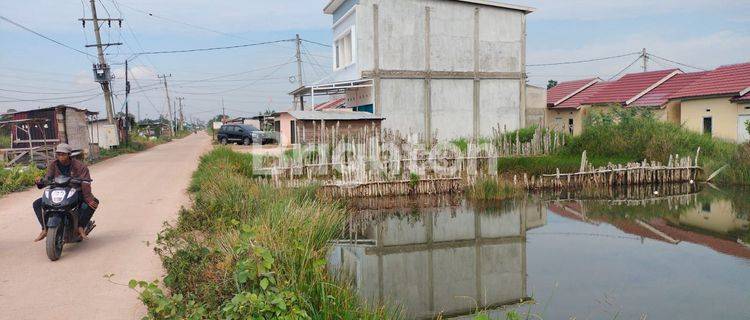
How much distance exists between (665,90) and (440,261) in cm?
2091

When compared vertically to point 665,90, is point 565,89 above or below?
above

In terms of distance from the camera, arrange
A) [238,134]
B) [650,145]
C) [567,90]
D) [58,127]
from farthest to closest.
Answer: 1. [238,134]
2. [567,90]
3. [58,127]
4. [650,145]

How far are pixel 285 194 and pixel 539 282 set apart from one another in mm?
4385

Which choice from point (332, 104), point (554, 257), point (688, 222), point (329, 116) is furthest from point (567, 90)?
point (554, 257)

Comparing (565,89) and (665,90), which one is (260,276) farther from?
(565,89)

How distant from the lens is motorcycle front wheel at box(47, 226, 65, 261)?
6348 mm

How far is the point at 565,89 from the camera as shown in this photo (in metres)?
32.2

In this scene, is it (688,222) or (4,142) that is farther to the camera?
(4,142)

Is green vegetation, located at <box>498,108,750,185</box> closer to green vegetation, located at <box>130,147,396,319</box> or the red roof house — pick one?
green vegetation, located at <box>130,147,396,319</box>

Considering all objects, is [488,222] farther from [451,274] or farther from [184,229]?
[184,229]

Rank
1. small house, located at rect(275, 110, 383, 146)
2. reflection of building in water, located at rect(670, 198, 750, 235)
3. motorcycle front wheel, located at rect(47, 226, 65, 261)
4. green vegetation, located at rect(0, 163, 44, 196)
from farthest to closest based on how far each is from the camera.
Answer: small house, located at rect(275, 110, 383, 146) < green vegetation, located at rect(0, 163, 44, 196) < reflection of building in water, located at rect(670, 198, 750, 235) < motorcycle front wheel, located at rect(47, 226, 65, 261)

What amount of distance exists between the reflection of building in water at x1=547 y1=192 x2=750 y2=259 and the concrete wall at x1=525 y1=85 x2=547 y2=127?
31.1 feet

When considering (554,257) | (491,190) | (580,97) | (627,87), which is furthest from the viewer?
(580,97)

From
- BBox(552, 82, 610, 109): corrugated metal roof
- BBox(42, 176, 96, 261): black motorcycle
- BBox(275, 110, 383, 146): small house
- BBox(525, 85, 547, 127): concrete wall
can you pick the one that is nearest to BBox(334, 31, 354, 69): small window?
BBox(275, 110, 383, 146): small house
